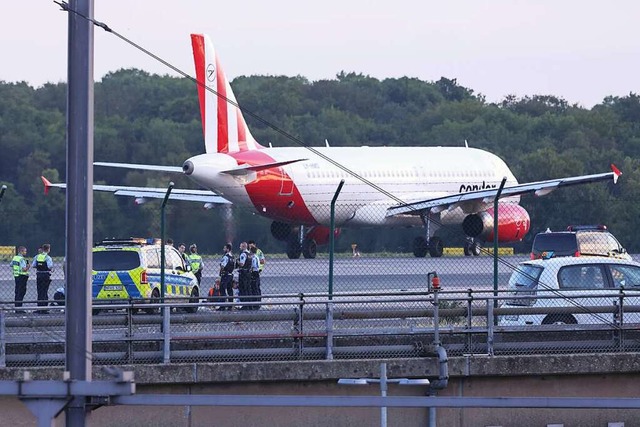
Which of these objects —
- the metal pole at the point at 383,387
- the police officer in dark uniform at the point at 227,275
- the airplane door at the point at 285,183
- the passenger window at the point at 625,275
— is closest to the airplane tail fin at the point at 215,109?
the airplane door at the point at 285,183

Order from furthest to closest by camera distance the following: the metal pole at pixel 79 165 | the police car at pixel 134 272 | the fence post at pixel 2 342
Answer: the police car at pixel 134 272
the fence post at pixel 2 342
the metal pole at pixel 79 165

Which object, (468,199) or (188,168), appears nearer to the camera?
(188,168)

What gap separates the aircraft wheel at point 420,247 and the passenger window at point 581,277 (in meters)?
8.66

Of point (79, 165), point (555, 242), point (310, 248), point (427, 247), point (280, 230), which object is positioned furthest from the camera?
point (310, 248)

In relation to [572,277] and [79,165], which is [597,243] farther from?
[79,165]

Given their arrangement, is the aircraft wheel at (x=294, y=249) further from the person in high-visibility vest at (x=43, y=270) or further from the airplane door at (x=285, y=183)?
the airplane door at (x=285, y=183)

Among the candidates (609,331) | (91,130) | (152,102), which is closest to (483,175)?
(609,331)

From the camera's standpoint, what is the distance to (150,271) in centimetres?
2478

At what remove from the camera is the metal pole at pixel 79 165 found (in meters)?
9.45

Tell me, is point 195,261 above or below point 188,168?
below

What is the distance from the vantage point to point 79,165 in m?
9.52

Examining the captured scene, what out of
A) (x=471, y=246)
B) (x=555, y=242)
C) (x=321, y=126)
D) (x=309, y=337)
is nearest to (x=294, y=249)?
(x=471, y=246)

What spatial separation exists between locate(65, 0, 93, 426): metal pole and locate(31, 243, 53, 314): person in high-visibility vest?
15297 millimetres

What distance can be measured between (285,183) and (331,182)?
8.66 ft
